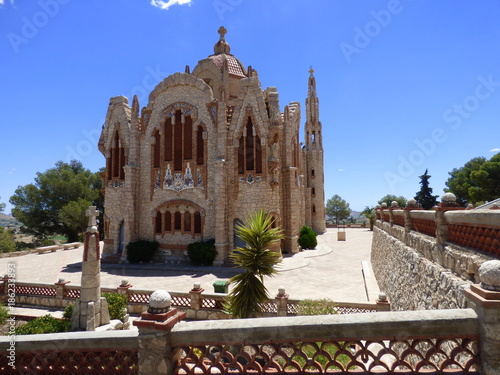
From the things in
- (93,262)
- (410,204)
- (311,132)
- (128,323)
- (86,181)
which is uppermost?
(311,132)

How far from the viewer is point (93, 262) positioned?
8.37 metres

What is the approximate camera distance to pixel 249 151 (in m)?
18.5

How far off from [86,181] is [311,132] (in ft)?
103

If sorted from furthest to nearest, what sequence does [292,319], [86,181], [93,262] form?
[86,181]
[93,262]
[292,319]

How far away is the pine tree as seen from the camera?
42.8m

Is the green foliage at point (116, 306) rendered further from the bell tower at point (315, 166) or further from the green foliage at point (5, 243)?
the bell tower at point (315, 166)

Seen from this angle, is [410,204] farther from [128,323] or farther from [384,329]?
[128,323]

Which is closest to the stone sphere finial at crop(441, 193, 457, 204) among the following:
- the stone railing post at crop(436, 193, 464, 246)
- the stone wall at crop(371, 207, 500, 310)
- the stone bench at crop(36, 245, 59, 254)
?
the stone railing post at crop(436, 193, 464, 246)

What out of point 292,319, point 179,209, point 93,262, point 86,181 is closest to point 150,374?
point 292,319

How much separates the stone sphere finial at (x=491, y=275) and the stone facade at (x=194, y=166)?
48.7 feet

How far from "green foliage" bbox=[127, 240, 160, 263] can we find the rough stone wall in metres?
14.8

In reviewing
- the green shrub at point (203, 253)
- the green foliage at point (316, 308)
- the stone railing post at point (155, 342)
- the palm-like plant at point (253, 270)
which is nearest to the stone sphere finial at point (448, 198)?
the palm-like plant at point (253, 270)

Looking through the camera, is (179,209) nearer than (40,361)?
No

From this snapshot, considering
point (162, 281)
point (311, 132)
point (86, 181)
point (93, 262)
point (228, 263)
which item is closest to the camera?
point (93, 262)
